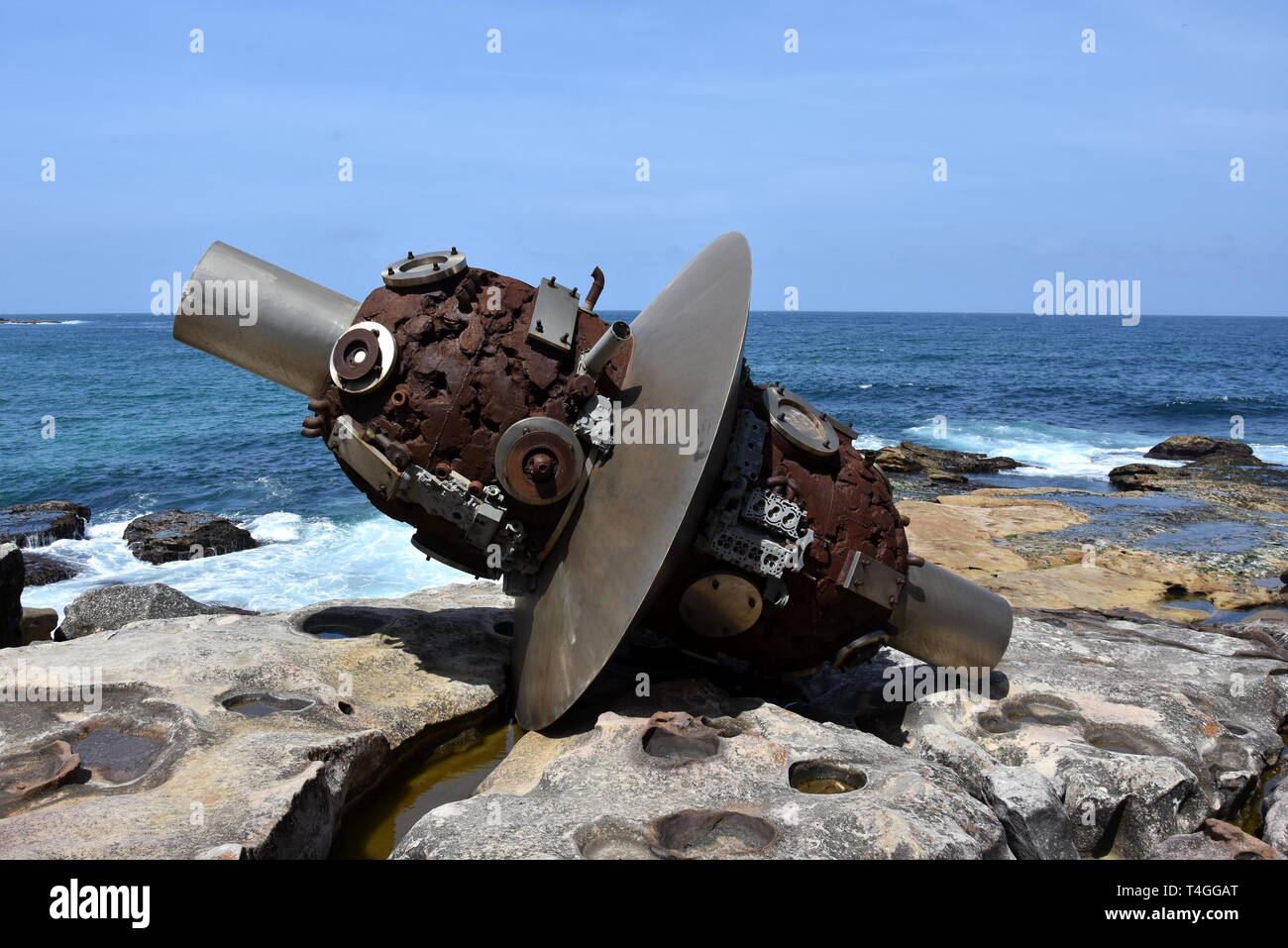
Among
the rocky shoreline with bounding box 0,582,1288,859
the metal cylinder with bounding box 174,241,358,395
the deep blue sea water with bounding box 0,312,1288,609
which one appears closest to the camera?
the rocky shoreline with bounding box 0,582,1288,859

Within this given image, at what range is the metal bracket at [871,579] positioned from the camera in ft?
21.0

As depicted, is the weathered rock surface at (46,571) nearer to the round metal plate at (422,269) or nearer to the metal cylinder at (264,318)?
the metal cylinder at (264,318)

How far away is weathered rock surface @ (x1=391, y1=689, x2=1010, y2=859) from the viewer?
4.64 meters

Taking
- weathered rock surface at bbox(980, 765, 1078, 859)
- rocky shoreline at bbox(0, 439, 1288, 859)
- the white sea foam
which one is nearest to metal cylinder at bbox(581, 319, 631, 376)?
rocky shoreline at bbox(0, 439, 1288, 859)

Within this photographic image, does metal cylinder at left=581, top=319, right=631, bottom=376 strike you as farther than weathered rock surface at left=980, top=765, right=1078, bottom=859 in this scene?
Yes

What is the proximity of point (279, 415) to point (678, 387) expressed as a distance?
36.4 meters

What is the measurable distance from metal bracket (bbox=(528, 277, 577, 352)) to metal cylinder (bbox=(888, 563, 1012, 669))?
2.79 meters

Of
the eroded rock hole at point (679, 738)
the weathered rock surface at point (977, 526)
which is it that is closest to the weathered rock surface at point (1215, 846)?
the eroded rock hole at point (679, 738)

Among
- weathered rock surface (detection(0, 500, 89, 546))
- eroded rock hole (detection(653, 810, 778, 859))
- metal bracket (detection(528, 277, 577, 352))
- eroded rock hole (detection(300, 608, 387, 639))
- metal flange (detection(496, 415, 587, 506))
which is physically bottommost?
weathered rock surface (detection(0, 500, 89, 546))

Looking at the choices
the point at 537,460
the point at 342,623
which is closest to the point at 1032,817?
the point at 537,460

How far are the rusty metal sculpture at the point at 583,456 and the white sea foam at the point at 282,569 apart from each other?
6.44 m

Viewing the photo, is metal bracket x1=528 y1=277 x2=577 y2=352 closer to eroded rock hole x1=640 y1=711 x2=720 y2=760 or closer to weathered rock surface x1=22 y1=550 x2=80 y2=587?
eroded rock hole x1=640 y1=711 x2=720 y2=760

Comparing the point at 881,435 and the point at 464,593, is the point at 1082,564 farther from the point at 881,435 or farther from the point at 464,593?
the point at 881,435

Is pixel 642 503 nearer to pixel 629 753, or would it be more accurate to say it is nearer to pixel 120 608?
pixel 629 753
